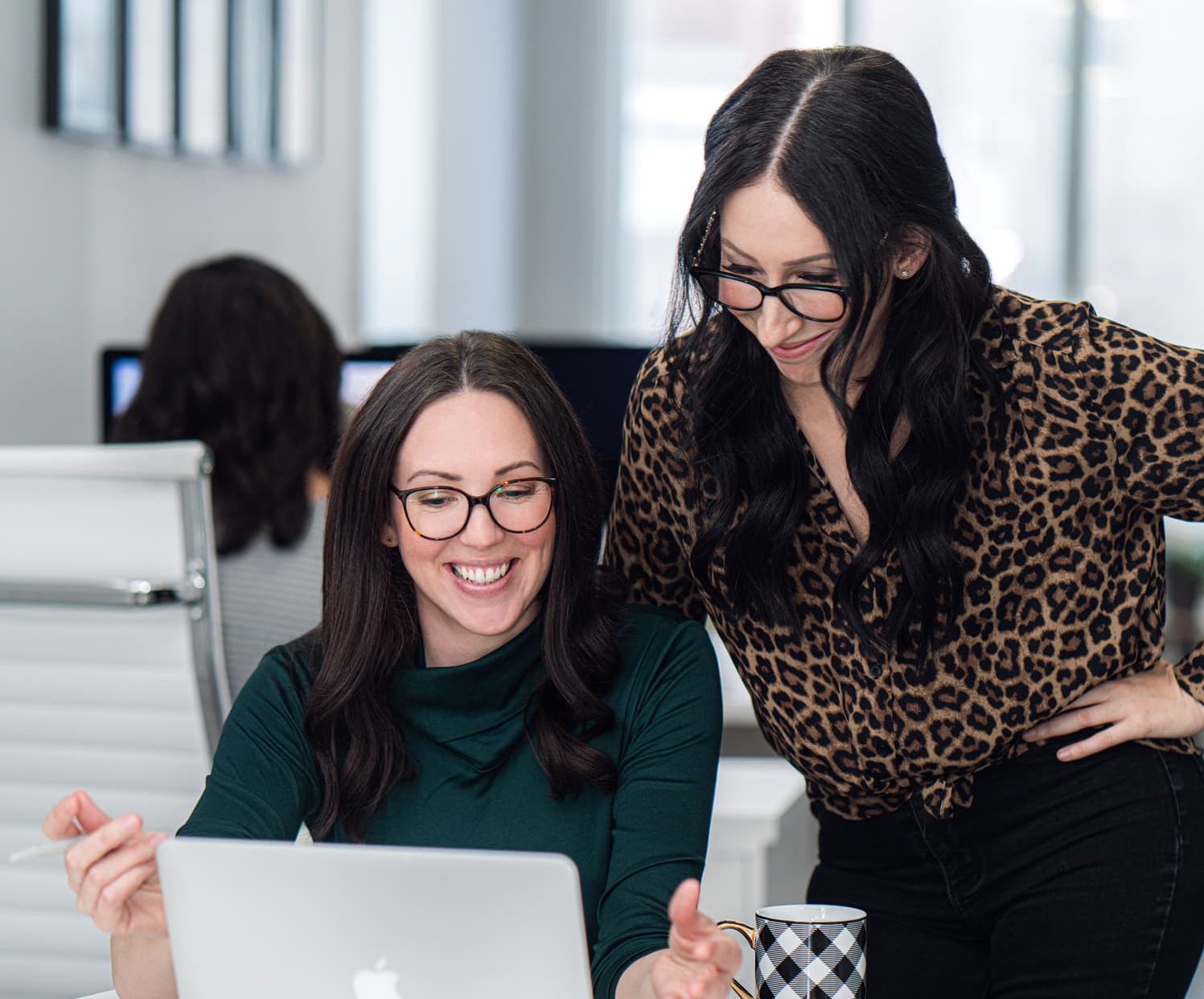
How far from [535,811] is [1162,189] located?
4.65 m

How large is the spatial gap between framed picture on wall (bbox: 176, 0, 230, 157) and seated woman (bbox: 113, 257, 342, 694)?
921 mm

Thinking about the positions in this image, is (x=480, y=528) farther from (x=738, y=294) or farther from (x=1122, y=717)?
(x=1122, y=717)

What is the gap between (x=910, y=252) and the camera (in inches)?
51.1

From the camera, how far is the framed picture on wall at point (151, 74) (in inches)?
112

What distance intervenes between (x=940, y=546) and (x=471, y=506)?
403 millimetres

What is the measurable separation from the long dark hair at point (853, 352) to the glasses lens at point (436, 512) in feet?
0.70

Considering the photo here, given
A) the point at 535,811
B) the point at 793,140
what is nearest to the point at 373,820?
the point at 535,811

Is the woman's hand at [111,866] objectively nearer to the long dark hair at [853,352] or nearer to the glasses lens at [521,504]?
the glasses lens at [521,504]

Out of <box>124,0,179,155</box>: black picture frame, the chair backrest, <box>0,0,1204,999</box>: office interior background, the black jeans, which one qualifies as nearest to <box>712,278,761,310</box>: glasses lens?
the black jeans

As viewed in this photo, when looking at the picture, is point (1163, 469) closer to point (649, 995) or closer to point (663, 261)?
point (649, 995)

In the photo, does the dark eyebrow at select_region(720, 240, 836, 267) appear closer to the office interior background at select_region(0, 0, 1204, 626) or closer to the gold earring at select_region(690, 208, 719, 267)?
the gold earring at select_region(690, 208, 719, 267)

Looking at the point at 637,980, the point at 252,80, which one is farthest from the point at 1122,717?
the point at 252,80

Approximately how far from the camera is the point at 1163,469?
1.31m

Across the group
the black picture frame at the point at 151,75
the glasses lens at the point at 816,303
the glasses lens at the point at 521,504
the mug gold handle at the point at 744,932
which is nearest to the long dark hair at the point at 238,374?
the black picture frame at the point at 151,75
